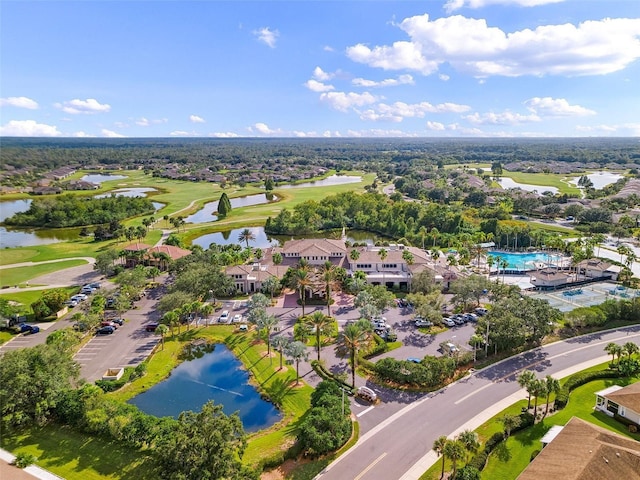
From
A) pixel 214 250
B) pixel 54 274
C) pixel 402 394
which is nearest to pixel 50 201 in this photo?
pixel 54 274

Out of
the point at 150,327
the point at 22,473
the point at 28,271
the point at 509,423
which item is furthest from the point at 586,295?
the point at 28,271

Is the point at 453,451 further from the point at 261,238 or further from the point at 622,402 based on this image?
the point at 261,238

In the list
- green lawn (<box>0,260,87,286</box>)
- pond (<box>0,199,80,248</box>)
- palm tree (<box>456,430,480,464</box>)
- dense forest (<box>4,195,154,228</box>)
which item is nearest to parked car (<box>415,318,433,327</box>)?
palm tree (<box>456,430,480,464</box>)

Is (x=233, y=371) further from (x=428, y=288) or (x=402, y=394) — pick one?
(x=428, y=288)

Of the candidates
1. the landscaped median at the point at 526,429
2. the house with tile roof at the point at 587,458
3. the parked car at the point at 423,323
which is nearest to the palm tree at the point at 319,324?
the parked car at the point at 423,323

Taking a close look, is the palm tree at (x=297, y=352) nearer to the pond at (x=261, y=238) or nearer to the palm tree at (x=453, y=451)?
the palm tree at (x=453, y=451)

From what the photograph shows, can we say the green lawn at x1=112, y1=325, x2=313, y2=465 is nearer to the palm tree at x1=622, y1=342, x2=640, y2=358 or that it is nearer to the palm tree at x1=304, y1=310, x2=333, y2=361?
the palm tree at x1=304, y1=310, x2=333, y2=361
